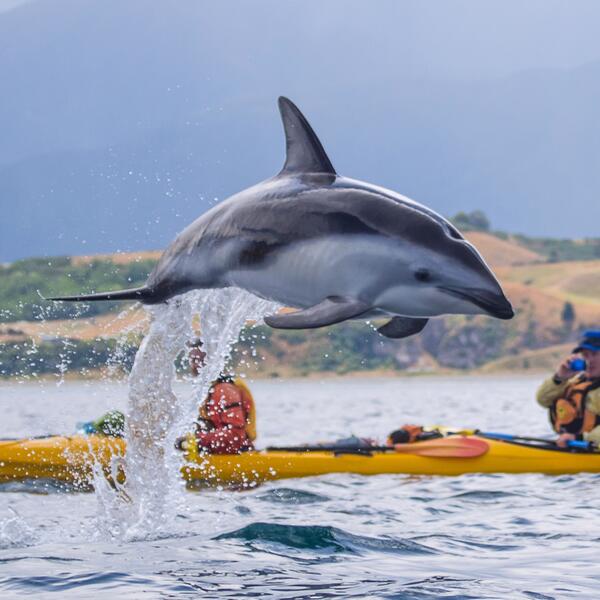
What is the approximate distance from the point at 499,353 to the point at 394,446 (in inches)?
3444

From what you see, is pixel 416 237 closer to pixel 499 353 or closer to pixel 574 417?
pixel 574 417

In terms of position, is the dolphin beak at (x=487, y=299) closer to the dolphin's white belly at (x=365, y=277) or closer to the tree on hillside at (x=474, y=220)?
the dolphin's white belly at (x=365, y=277)

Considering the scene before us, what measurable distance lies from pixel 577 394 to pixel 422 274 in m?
9.71

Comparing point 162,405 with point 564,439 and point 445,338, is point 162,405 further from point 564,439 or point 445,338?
point 445,338

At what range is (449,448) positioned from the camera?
1488cm

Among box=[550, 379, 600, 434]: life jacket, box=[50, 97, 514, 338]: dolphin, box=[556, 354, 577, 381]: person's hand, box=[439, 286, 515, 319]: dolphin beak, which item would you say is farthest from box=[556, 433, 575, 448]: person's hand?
box=[439, 286, 515, 319]: dolphin beak

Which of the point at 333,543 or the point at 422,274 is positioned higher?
the point at 422,274

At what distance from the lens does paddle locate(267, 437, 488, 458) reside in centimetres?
1480

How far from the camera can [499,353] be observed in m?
101

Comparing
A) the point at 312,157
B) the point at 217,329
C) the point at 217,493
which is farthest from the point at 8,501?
the point at 312,157

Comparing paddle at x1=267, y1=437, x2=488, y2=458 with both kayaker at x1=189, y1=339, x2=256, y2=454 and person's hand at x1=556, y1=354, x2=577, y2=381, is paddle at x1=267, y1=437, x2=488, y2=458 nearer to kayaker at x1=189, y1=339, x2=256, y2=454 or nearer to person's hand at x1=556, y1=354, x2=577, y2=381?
kayaker at x1=189, y1=339, x2=256, y2=454

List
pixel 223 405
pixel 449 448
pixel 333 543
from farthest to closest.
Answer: pixel 449 448 < pixel 223 405 < pixel 333 543

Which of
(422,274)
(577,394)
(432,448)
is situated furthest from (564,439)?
(422,274)

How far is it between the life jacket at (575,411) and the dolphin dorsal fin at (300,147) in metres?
8.89
